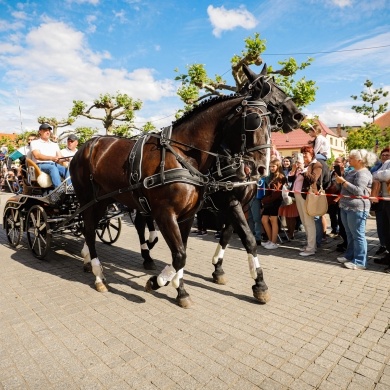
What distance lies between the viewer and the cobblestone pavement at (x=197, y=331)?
239 centimetres

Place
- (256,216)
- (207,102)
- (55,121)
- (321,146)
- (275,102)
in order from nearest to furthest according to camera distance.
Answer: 1. (275,102)
2. (207,102)
3. (321,146)
4. (256,216)
5. (55,121)

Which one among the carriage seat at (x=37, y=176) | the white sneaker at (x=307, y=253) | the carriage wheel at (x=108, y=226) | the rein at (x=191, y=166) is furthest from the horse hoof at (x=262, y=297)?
the carriage seat at (x=37, y=176)

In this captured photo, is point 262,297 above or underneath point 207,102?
underneath

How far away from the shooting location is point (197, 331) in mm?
3072

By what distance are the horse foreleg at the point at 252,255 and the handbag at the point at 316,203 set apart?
243cm

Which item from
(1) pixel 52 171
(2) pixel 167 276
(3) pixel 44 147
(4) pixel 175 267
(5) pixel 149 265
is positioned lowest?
(5) pixel 149 265

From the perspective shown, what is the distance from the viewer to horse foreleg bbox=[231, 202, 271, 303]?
3.70m

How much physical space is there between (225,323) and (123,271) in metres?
2.29

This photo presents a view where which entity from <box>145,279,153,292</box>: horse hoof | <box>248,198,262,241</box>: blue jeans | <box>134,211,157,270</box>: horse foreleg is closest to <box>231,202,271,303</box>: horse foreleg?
<box>145,279,153,292</box>: horse hoof

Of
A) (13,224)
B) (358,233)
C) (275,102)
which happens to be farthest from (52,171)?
(358,233)

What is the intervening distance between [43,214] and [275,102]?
13.6 ft

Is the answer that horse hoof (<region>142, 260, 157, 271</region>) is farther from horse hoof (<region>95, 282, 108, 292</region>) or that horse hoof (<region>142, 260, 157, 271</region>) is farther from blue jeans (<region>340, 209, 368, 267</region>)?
blue jeans (<region>340, 209, 368, 267</region>)

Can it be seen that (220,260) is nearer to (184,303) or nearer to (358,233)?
(184,303)

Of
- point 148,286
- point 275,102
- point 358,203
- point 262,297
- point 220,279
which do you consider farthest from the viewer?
point 358,203
